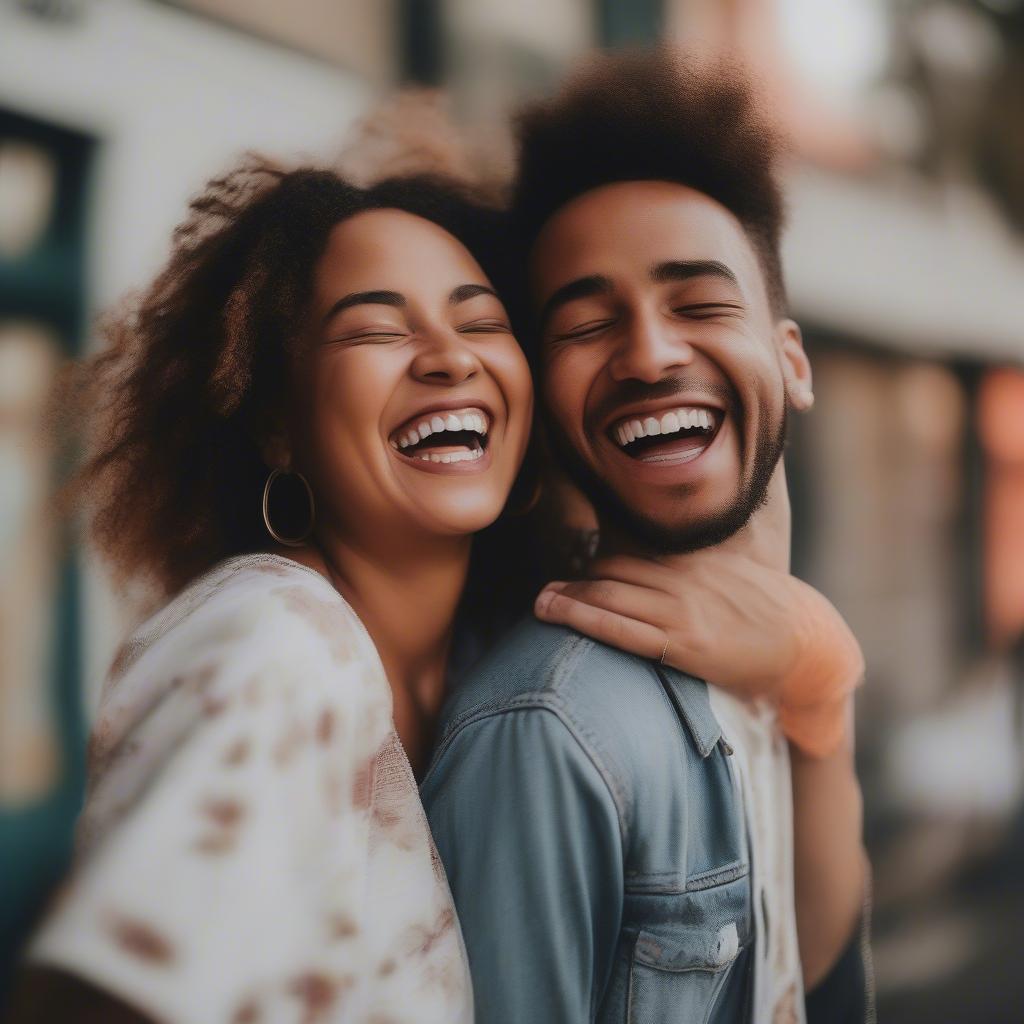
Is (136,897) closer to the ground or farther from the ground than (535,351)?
closer to the ground

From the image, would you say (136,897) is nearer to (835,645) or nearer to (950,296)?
(835,645)

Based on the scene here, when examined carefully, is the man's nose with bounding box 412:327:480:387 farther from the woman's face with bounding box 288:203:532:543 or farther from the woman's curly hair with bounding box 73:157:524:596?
the woman's curly hair with bounding box 73:157:524:596

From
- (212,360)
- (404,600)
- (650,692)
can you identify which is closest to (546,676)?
(650,692)

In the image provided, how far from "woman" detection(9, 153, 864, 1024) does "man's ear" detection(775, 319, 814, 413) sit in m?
0.39

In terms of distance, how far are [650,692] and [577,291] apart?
586 mm

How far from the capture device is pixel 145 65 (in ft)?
5.23

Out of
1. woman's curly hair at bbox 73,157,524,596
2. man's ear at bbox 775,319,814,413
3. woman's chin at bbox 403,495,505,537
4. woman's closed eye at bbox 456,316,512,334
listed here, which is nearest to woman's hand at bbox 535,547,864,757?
woman's chin at bbox 403,495,505,537

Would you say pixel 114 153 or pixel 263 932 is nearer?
pixel 263 932

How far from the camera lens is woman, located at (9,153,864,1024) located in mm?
912

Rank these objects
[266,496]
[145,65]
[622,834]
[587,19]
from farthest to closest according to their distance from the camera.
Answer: [587,19] → [145,65] → [266,496] → [622,834]

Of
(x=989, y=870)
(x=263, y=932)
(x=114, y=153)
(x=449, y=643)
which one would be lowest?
(x=989, y=870)

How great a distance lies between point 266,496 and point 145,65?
0.82 metres

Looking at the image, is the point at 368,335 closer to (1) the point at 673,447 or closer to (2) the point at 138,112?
(1) the point at 673,447

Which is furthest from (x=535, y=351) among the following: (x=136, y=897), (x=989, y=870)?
(x=989, y=870)
